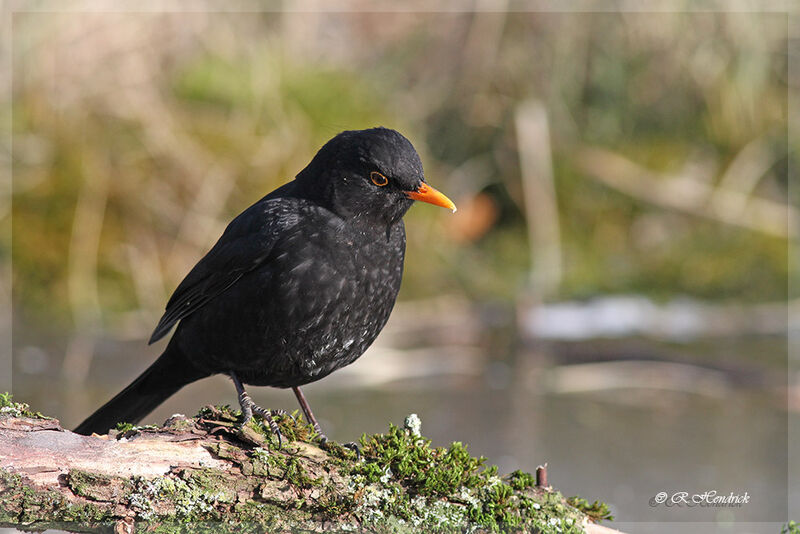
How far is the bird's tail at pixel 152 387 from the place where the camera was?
11.5 ft

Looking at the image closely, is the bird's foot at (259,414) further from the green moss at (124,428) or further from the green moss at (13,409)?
the green moss at (13,409)

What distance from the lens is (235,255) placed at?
10.9 feet

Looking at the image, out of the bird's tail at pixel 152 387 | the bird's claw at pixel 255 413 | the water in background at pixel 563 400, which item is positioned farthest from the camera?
the water in background at pixel 563 400

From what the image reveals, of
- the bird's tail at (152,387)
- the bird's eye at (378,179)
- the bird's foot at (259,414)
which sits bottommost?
the bird's foot at (259,414)

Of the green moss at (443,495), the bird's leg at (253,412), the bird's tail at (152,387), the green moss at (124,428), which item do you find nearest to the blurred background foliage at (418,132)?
the bird's tail at (152,387)

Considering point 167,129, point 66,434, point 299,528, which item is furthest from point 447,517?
point 167,129

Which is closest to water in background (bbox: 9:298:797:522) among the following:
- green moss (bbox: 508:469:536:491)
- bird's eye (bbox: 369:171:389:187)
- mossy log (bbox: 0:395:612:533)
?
green moss (bbox: 508:469:536:491)

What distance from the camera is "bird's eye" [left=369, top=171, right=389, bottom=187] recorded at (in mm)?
3246

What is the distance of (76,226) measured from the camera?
21.3 ft

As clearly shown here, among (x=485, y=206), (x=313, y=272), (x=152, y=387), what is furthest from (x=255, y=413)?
(x=485, y=206)

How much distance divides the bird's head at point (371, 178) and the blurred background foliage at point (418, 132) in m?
3.00

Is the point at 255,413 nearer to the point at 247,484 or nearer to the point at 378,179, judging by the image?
the point at 247,484

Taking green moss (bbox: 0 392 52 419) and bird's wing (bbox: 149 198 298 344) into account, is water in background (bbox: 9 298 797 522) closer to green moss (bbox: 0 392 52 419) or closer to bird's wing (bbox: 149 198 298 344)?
bird's wing (bbox: 149 198 298 344)

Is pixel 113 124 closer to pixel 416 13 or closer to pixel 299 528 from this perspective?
pixel 416 13
